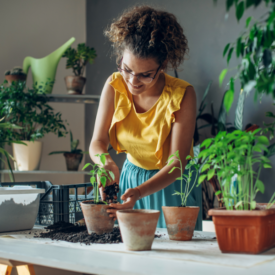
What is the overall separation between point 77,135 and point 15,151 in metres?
0.80

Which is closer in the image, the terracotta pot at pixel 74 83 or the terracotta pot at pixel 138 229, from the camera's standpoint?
the terracotta pot at pixel 138 229

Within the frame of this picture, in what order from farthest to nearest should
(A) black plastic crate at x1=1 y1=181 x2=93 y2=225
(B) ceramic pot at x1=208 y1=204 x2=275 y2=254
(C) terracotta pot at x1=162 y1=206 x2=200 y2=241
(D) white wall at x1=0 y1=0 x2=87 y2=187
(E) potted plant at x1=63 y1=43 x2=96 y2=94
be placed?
1. (D) white wall at x1=0 y1=0 x2=87 y2=187
2. (E) potted plant at x1=63 y1=43 x2=96 y2=94
3. (A) black plastic crate at x1=1 y1=181 x2=93 y2=225
4. (C) terracotta pot at x1=162 y1=206 x2=200 y2=241
5. (B) ceramic pot at x1=208 y1=204 x2=275 y2=254

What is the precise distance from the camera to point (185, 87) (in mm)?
1495

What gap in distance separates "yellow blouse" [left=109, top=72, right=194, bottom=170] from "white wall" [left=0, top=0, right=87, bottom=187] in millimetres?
1770

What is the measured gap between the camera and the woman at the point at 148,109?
1.30 metres

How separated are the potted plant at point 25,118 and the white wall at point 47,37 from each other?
0.33 metres

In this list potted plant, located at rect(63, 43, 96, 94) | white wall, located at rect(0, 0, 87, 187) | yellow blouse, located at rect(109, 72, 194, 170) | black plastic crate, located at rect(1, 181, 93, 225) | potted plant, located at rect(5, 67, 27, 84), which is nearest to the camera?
black plastic crate, located at rect(1, 181, 93, 225)

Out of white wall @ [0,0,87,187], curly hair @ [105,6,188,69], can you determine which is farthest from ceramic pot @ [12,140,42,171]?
curly hair @ [105,6,188,69]

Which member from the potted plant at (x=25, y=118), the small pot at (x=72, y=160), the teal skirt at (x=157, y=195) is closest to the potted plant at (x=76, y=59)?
the potted plant at (x=25, y=118)

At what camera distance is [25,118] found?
2691 millimetres

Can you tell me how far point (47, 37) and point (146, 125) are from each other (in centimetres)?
227

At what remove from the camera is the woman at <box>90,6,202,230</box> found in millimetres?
1301

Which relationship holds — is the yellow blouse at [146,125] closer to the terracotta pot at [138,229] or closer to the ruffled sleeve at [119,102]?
the ruffled sleeve at [119,102]

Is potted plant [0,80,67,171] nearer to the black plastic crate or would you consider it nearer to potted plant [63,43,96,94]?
potted plant [63,43,96,94]
